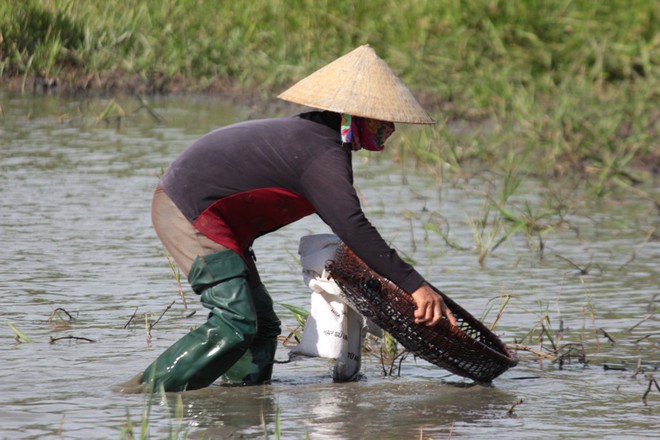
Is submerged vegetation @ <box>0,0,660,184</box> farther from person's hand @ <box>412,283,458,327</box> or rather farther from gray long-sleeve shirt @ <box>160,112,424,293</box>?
person's hand @ <box>412,283,458,327</box>

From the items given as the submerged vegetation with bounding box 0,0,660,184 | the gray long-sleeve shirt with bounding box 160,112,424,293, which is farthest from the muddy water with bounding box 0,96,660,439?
the submerged vegetation with bounding box 0,0,660,184

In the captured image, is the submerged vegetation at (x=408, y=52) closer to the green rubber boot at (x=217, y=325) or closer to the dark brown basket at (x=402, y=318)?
the dark brown basket at (x=402, y=318)

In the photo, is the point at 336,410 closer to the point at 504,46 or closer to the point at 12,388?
the point at 12,388

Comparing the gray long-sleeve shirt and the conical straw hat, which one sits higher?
the conical straw hat

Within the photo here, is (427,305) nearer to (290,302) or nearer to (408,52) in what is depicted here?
(290,302)

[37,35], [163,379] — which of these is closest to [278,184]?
[163,379]

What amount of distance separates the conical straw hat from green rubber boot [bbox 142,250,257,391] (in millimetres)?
614

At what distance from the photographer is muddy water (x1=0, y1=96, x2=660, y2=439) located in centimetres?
484

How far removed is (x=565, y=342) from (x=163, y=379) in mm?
1881

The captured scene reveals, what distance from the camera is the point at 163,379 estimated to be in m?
4.92

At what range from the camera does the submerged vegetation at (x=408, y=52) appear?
10.5m

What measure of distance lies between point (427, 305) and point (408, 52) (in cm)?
706

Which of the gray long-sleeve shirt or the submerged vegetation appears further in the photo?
the submerged vegetation

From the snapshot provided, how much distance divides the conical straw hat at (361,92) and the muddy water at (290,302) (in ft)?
3.40
